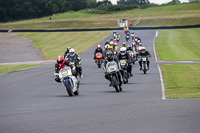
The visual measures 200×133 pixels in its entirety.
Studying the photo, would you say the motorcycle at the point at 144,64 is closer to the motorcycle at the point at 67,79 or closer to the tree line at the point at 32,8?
the motorcycle at the point at 67,79

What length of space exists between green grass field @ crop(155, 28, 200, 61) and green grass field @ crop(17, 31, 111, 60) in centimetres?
936

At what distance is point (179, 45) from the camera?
177 feet

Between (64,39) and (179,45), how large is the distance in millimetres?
20226

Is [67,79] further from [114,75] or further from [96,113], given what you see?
[96,113]

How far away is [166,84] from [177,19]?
71.8 meters

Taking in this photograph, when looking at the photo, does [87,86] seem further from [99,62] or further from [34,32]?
[34,32]

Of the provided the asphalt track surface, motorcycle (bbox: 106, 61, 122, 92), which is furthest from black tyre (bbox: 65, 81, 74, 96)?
motorcycle (bbox: 106, 61, 122, 92)

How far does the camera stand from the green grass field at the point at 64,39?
57.5 metres

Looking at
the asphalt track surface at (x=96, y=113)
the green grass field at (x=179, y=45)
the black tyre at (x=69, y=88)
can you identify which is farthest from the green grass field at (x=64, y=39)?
the asphalt track surface at (x=96, y=113)

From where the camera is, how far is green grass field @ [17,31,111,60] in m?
57.5

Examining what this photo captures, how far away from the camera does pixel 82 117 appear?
9992mm

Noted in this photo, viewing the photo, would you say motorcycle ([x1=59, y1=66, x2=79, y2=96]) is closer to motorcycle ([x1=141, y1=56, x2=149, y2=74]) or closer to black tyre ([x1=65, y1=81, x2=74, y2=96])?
black tyre ([x1=65, y1=81, x2=74, y2=96])

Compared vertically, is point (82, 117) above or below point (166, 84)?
above

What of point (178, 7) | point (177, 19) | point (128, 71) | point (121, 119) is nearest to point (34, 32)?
point (177, 19)
